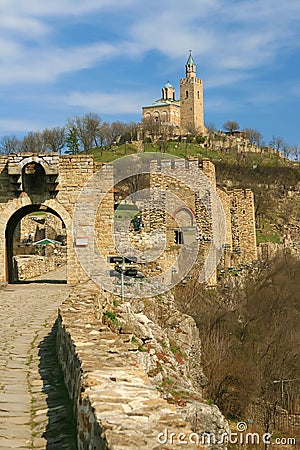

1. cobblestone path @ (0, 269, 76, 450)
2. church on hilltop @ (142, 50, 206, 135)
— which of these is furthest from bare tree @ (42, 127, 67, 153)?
cobblestone path @ (0, 269, 76, 450)

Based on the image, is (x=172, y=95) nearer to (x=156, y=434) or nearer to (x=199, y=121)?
(x=199, y=121)

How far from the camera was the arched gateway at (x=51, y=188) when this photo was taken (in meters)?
16.2

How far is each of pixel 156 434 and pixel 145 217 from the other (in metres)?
16.6

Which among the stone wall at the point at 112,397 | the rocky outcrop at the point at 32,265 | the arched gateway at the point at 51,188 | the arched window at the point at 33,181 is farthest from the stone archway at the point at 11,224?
the stone wall at the point at 112,397

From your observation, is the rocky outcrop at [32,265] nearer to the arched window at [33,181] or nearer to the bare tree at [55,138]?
the arched window at [33,181]

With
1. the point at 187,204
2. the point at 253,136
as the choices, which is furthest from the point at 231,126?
the point at 187,204

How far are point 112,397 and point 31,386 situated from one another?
8.56 ft

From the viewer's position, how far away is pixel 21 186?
53.3 ft

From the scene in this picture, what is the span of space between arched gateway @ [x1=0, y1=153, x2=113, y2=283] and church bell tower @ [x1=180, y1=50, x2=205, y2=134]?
3790 inches

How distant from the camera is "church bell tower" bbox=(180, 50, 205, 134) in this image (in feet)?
373

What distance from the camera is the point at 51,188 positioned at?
16312mm

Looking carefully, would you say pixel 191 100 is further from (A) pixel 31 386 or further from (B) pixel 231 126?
(A) pixel 31 386

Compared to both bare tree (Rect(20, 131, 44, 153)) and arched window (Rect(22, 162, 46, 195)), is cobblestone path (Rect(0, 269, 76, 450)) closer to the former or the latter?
arched window (Rect(22, 162, 46, 195))

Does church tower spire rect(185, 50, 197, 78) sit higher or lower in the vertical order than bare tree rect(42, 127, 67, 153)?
higher
